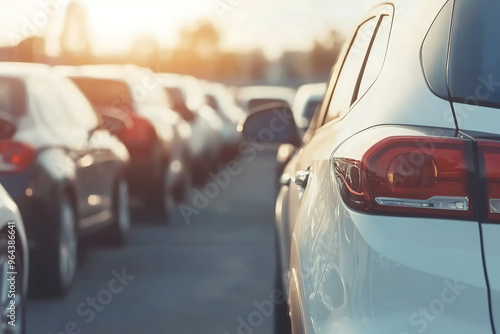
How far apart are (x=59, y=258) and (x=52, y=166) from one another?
60 centimetres

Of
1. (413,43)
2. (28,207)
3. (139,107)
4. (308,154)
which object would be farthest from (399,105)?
(139,107)

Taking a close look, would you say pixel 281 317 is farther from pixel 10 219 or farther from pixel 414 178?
pixel 414 178

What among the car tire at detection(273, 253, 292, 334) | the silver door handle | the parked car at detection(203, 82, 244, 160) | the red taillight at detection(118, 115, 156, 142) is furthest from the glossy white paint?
the parked car at detection(203, 82, 244, 160)

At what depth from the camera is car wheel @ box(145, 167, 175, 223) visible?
1243 centimetres

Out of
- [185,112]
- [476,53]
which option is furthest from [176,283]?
[185,112]

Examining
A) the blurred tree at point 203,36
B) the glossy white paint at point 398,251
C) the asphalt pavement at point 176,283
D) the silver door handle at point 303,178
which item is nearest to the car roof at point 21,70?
the asphalt pavement at point 176,283

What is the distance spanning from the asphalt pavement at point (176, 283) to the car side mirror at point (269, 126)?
1.53 m

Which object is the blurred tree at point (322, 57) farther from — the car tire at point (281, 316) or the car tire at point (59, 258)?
the car tire at point (281, 316)

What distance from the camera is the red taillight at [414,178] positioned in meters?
2.90

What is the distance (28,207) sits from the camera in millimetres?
7176

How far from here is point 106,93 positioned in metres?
12.1

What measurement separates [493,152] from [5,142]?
15.8ft

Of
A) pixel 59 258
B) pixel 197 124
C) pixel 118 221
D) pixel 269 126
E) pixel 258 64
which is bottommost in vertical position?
pixel 258 64

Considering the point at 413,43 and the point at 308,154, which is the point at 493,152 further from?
the point at 308,154
